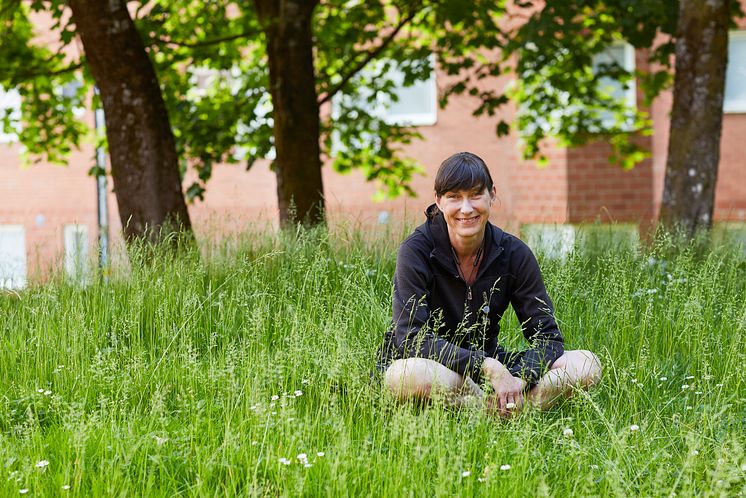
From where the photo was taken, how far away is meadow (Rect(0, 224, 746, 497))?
3.48m

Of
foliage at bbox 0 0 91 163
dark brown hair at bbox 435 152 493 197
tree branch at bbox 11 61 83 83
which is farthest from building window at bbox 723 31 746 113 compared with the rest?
dark brown hair at bbox 435 152 493 197

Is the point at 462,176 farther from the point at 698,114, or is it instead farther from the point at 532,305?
the point at 698,114

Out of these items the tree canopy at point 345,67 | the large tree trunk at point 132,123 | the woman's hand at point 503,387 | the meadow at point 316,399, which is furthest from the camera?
the tree canopy at point 345,67

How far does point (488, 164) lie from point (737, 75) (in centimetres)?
551

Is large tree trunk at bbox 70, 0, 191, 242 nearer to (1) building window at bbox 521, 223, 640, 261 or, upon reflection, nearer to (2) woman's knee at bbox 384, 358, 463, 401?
(1) building window at bbox 521, 223, 640, 261

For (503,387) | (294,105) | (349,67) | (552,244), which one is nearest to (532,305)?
(503,387)

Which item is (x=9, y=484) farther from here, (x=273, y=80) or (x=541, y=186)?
(x=541, y=186)

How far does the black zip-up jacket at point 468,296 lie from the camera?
4.31 metres

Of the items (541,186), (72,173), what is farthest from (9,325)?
(72,173)

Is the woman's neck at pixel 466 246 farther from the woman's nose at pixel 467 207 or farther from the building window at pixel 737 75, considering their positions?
the building window at pixel 737 75

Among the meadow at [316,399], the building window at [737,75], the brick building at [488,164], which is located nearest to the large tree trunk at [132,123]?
the meadow at [316,399]

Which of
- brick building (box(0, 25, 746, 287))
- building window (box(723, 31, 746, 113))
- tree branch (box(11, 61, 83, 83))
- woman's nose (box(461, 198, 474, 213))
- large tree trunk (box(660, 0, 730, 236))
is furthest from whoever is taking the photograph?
building window (box(723, 31, 746, 113))

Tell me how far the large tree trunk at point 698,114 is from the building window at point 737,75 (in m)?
11.9

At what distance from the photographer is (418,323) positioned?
14.1 ft
